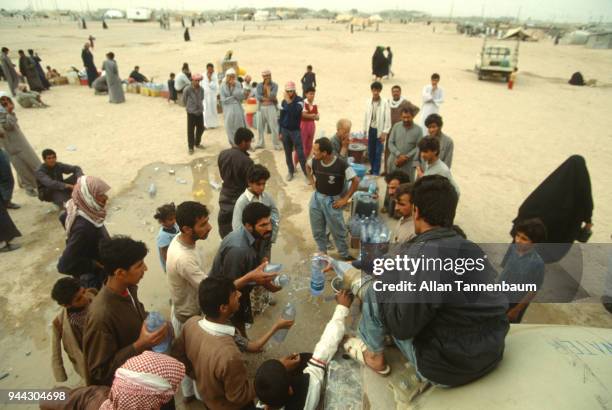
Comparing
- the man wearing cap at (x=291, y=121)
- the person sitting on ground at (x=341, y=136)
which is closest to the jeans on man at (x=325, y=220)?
the person sitting on ground at (x=341, y=136)

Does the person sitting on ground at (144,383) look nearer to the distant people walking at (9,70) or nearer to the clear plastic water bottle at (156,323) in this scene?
the clear plastic water bottle at (156,323)

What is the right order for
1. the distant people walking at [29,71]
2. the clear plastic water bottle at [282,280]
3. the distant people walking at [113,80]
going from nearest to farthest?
the clear plastic water bottle at [282,280] → the distant people walking at [113,80] → the distant people walking at [29,71]

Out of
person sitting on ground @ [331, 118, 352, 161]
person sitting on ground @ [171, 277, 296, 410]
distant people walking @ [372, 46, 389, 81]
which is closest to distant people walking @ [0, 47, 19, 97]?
person sitting on ground @ [331, 118, 352, 161]

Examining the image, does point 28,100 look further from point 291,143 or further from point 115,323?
point 115,323

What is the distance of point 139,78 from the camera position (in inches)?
597

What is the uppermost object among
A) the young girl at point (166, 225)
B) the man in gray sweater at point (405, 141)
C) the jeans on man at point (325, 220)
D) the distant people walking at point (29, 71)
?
the distant people walking at point (29, 71)

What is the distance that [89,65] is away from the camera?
1493 cm

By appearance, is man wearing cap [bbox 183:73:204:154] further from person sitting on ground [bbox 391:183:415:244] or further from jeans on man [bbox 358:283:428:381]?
jeans on man [bbox 358:283:428:381]

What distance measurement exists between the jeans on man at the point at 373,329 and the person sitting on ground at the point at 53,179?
504 cm

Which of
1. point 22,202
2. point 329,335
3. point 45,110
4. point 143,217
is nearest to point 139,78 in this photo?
point 45,110

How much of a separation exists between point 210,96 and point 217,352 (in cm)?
942

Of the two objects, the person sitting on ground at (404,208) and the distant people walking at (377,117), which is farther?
the distant people walking at (377,117)

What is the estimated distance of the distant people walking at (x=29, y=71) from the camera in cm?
1371

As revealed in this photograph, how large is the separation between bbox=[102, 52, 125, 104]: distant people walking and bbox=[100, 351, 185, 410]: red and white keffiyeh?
13232mm
